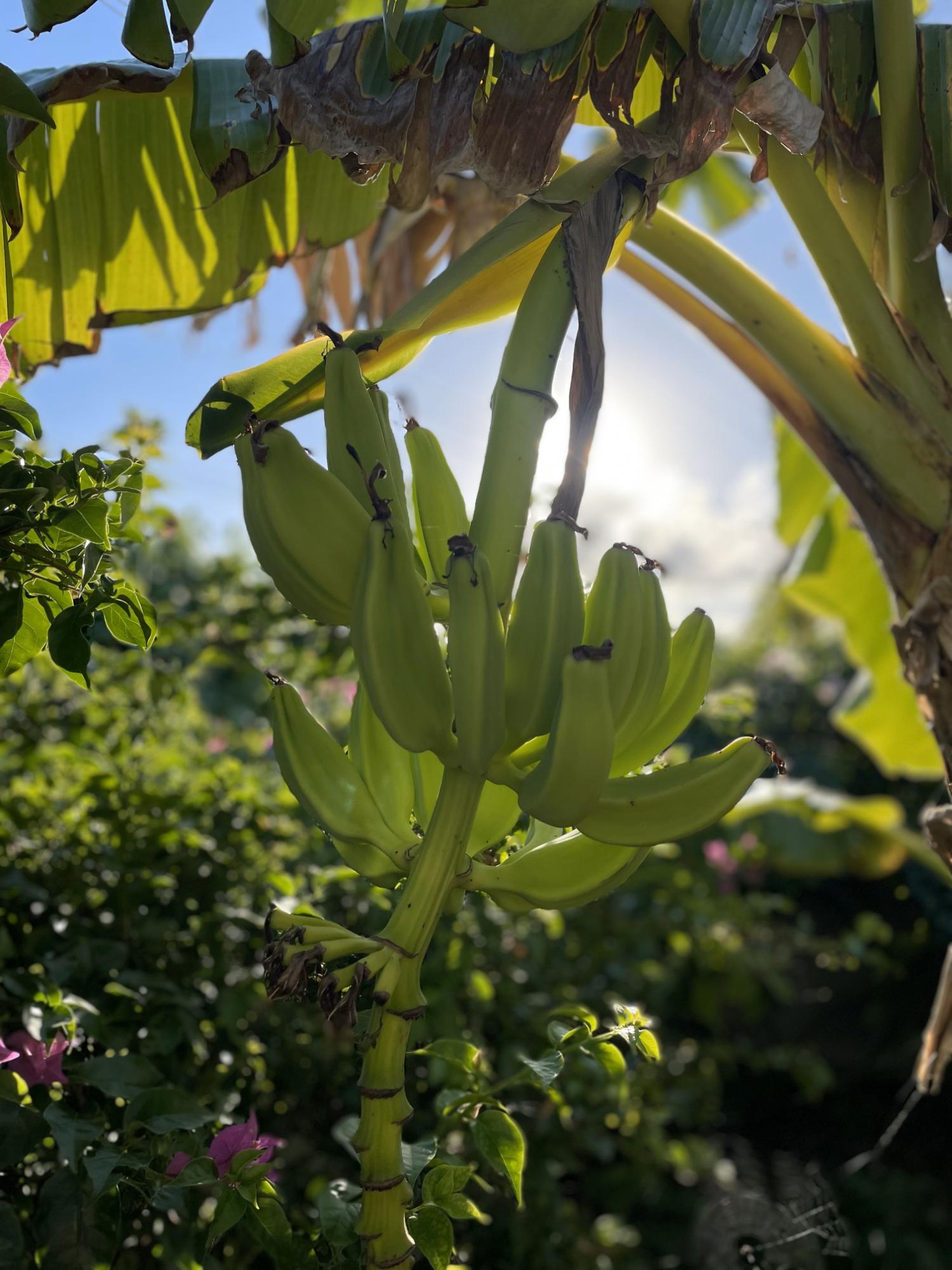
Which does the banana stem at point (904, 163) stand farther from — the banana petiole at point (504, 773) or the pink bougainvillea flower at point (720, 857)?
the pink bougainvillea flower at point (720, 857)

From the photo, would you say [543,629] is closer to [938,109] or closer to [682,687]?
[682,687]

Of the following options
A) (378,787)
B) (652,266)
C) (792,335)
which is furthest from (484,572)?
(652,266)

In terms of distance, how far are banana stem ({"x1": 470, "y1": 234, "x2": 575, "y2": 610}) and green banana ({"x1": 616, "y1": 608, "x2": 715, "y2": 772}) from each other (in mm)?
193

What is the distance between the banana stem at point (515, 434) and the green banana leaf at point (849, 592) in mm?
1850

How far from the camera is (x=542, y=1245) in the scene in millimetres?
1268

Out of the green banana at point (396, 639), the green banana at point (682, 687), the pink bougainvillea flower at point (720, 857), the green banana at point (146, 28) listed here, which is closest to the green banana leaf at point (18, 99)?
the green banana at point (146, 28)

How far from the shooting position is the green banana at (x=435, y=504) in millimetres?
812

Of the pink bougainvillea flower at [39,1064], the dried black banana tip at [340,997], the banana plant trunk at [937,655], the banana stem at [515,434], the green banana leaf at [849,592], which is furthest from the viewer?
the green banana leaf at [849,592]

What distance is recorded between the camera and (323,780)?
0.70 m

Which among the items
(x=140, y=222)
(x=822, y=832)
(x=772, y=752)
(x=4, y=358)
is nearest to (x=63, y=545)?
(x=4, y=358)

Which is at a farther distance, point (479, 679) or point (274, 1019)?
point (274, 1019)

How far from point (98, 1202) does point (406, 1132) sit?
24.6 inches

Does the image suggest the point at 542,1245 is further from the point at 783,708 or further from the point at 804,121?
the point at 783,708

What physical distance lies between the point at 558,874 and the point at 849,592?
2.10m
